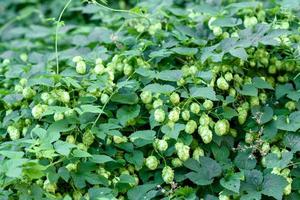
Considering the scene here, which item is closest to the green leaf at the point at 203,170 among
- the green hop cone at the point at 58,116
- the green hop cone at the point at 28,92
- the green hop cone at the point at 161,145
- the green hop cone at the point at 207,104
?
the green hop cone at the point at 161,145

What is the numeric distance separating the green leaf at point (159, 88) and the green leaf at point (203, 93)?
85mm

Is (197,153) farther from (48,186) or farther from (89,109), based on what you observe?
(48,186)

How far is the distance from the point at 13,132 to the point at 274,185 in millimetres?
1094

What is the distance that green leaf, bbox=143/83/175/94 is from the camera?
7.98 ft

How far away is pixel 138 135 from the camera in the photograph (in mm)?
2395

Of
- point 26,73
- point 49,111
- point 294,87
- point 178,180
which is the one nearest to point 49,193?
point 49,111

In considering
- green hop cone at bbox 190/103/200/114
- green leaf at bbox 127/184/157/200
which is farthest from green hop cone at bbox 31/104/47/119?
green hop cone at bbox 190/103/200/114

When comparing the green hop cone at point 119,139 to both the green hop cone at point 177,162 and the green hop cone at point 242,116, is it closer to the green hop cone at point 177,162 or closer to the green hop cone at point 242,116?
the green hop cone at point 177,162

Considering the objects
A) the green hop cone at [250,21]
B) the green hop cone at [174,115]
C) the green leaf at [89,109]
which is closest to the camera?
the green leaf at [89,109]

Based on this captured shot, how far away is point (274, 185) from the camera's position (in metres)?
2.28

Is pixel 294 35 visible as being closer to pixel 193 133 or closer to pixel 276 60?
pixel 276 60

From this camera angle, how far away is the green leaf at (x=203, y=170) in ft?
7.70

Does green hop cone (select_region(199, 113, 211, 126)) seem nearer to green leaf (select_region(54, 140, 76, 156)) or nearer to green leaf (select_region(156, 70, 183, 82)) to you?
green leaf (select_region(156, 70, 183, 82))

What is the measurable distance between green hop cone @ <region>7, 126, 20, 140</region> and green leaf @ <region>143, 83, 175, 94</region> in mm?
578
